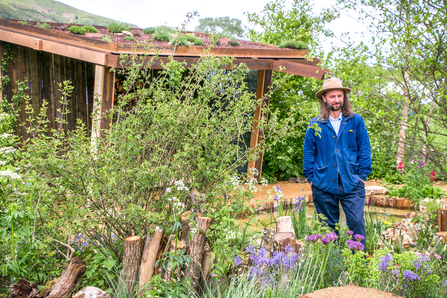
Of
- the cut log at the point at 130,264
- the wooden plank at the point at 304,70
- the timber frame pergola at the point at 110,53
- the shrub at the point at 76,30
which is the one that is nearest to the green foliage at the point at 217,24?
the timber frame pergola at the point at 110,53

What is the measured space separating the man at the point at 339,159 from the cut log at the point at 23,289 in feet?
8.24

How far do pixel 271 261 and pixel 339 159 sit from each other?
4.86 ft

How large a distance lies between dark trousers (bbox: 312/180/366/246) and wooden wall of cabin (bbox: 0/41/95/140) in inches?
210

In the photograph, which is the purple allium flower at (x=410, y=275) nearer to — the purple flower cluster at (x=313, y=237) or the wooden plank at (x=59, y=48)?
the purple flower cluster at (x=313, y=237)

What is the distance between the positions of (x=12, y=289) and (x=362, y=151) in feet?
10.1

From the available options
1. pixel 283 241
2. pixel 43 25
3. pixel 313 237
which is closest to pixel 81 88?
pixel 43 25

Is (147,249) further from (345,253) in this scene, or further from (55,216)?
(345,253)

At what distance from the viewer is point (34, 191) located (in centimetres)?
273

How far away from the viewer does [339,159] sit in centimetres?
347

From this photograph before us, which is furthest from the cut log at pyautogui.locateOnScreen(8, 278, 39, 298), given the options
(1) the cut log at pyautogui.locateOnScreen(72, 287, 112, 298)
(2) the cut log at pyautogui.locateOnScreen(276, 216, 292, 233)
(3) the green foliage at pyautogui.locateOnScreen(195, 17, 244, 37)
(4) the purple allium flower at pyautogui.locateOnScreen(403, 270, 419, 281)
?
(3) the green foliage at pyautogui.locateOnScreen(195, 17, 244, 37)

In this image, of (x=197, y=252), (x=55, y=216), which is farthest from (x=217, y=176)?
(x=55, y=216)

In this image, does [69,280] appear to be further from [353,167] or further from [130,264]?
[353,167]

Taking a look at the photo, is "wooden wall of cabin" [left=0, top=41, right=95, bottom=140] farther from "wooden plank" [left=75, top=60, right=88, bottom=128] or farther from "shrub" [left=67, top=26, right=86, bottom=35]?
"shrub" [left=67, top=26, right=86, bottom=35]

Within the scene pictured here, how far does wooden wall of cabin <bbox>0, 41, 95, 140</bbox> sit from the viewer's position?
24.1ft
